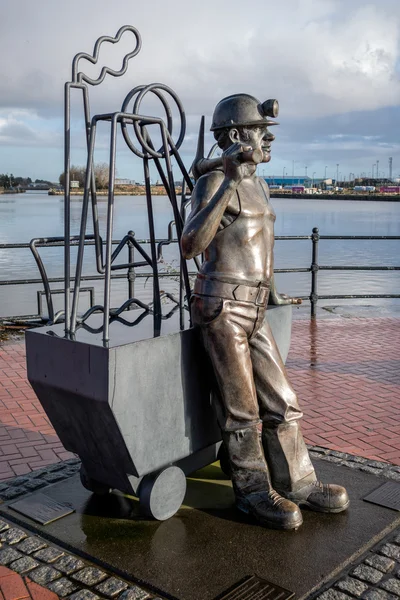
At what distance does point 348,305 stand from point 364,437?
6245mm

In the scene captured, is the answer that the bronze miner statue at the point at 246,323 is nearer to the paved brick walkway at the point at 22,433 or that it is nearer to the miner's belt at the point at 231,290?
the miner's belt at the point at 231,290

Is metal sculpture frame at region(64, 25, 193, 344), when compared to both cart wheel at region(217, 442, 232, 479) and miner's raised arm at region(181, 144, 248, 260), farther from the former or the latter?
cart wheel at region(217, 442, 232, 479)

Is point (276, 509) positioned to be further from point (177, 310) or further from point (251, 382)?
point (177, 310)

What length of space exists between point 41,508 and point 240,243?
165 centimetres

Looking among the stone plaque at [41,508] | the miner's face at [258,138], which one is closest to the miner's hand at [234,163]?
the miner's face at [258,138]

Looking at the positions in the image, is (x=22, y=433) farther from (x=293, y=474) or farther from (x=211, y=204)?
(x=211, y=204)

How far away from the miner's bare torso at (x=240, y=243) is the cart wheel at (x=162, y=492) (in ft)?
3.22

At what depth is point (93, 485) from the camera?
12.0 feet

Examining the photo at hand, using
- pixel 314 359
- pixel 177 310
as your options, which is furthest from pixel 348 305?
pixel 177 310

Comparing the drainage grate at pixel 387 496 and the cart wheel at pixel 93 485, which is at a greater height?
the cart wheel at pixel 93 485

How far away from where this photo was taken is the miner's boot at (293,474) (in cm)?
349

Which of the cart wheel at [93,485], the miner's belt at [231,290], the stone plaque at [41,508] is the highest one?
the miner's belt at [231,290]

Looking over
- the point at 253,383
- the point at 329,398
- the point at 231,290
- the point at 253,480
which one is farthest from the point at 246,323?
the point at 329,398

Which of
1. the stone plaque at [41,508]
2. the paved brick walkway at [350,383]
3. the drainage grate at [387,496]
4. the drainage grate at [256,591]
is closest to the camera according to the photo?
the drainage grate at [256,591]
